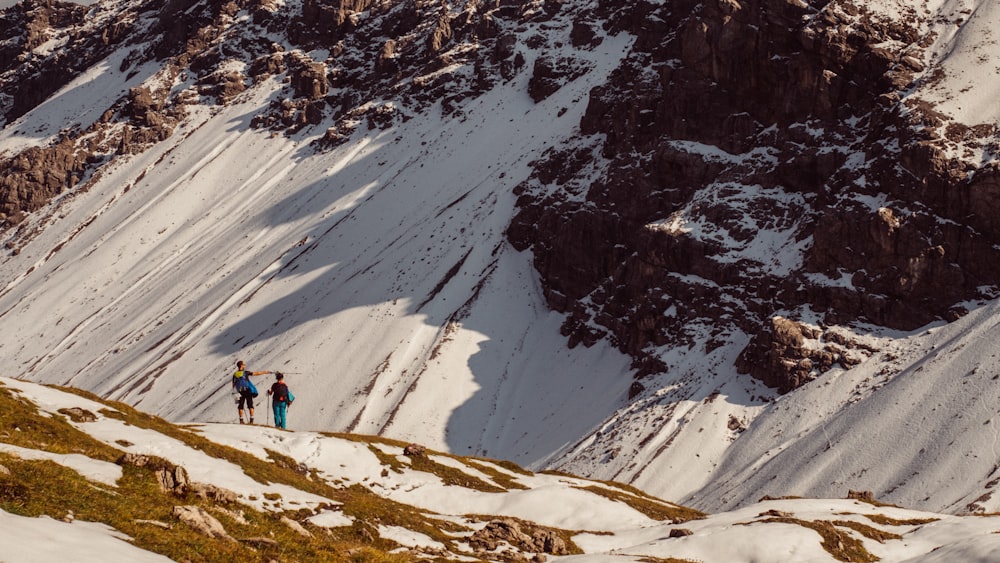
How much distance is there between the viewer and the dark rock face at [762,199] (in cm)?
12912

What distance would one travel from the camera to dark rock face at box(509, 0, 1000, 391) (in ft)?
424

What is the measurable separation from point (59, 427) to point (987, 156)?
445 ft

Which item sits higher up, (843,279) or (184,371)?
(843,279)

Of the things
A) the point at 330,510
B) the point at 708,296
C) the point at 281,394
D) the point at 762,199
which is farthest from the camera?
the point at 762,199

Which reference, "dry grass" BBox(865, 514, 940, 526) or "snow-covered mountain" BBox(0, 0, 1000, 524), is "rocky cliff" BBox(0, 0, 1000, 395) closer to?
"snow-covered mountain" BBox(0, 0, 1000, 524)

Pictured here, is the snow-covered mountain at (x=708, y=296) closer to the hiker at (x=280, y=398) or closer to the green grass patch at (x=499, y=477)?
the green grass patch at (x=499, y=477)

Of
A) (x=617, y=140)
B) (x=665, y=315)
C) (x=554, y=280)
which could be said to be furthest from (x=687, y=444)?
(x=617, y=140)

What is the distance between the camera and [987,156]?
130m

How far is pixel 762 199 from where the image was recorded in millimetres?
149875

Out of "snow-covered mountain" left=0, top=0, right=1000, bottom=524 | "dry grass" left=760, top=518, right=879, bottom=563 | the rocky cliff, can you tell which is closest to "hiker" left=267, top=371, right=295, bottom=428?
"dry grass" left=760, top=518, right=879, bottom=563

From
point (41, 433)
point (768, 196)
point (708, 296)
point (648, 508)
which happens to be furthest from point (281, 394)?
point (768, 196)

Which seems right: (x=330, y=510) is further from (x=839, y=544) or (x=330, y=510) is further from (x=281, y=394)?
(x=839, y=544)

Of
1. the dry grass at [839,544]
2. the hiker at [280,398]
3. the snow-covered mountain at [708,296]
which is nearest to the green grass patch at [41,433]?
the hiker at [280,398]

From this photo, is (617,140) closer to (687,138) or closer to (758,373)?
(687,138)
